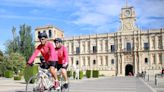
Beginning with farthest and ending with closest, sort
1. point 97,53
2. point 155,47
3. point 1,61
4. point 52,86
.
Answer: point 97,53 → point 155,47 → point 1,61 → point 52,86

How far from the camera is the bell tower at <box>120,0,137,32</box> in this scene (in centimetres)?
6794

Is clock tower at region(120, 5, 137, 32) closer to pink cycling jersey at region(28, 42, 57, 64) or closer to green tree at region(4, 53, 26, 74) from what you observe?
green tree at region(4, 53, 26, 74)

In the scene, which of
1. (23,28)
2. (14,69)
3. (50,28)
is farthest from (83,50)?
(14,69)

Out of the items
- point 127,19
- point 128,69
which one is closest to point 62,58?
point 127,19

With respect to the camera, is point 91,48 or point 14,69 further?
point 91,48

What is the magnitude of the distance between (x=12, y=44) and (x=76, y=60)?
16069 mm

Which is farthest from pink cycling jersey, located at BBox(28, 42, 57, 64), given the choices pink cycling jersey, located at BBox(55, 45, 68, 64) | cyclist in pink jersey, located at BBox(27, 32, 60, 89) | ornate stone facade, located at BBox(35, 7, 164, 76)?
ornate stone facade, located at BBox(35, 7, 164, 76)

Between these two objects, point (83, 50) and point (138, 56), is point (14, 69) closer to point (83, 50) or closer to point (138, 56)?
point (83, 50)

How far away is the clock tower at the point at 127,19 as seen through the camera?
67.9m

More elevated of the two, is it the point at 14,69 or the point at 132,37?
the point at 132,37

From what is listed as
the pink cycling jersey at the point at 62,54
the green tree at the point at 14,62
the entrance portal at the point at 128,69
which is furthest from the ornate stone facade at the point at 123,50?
the pink cycling jersey at the point at 62,54

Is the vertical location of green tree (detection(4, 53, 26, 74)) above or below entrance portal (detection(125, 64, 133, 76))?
above

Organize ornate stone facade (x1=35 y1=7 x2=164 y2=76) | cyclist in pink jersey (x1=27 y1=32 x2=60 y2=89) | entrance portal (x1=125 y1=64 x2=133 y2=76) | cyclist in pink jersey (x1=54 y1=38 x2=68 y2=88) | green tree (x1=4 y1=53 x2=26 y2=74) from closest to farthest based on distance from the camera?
cyclist in pink jersey (x1=27 y1=32 x2=60 y2=89) → cyclist in pink jersey (x1=54 y1=38 x2=68 y2=88) → green tree (x1=4 y1=53 x2=26 y2=74) → ornate stone facade (x1=35 y1=7 x2=164 y2=76) → entrance portal (x1=125 y1=64 x2=133 y2=76)

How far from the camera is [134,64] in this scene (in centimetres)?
6662
